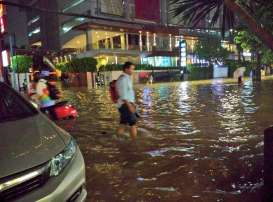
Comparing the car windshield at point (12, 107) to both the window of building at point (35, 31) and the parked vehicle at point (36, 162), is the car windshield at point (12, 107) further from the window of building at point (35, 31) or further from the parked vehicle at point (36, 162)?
the window of building at point (35, 31)

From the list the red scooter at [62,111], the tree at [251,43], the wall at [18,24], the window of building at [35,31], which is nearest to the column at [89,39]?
the tree at [251,43]

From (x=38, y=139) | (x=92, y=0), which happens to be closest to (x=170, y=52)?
(x=92, y=0)

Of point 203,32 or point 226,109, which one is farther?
point 203,32

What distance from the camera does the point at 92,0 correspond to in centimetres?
4975

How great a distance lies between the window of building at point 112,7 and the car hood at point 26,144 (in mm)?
48568

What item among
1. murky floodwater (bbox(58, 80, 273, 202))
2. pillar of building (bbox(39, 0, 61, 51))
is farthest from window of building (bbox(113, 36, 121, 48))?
murky floodwater (bbox(58, 80, 273, 202))

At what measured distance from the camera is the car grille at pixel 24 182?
267 cm

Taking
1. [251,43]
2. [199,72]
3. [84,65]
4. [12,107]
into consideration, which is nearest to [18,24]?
[199,72]

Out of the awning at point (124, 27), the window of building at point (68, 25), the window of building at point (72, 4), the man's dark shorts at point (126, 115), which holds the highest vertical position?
the window of building at point (72, 4)

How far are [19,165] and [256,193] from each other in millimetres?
3047

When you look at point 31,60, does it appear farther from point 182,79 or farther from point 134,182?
point 134,182

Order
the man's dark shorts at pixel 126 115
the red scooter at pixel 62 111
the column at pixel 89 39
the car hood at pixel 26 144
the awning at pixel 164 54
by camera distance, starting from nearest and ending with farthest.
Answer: the car hood at pixel 26 144 → the man's dark shorts at pixel 126 115 → the red scooter at pixel 62 111 → the column at pixel 89 39 → the awning at pixel 164 54

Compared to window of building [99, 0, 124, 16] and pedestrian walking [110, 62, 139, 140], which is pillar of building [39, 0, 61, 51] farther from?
pedestrian walking [110, 62, 139, 140]

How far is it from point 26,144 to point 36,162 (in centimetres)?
26
